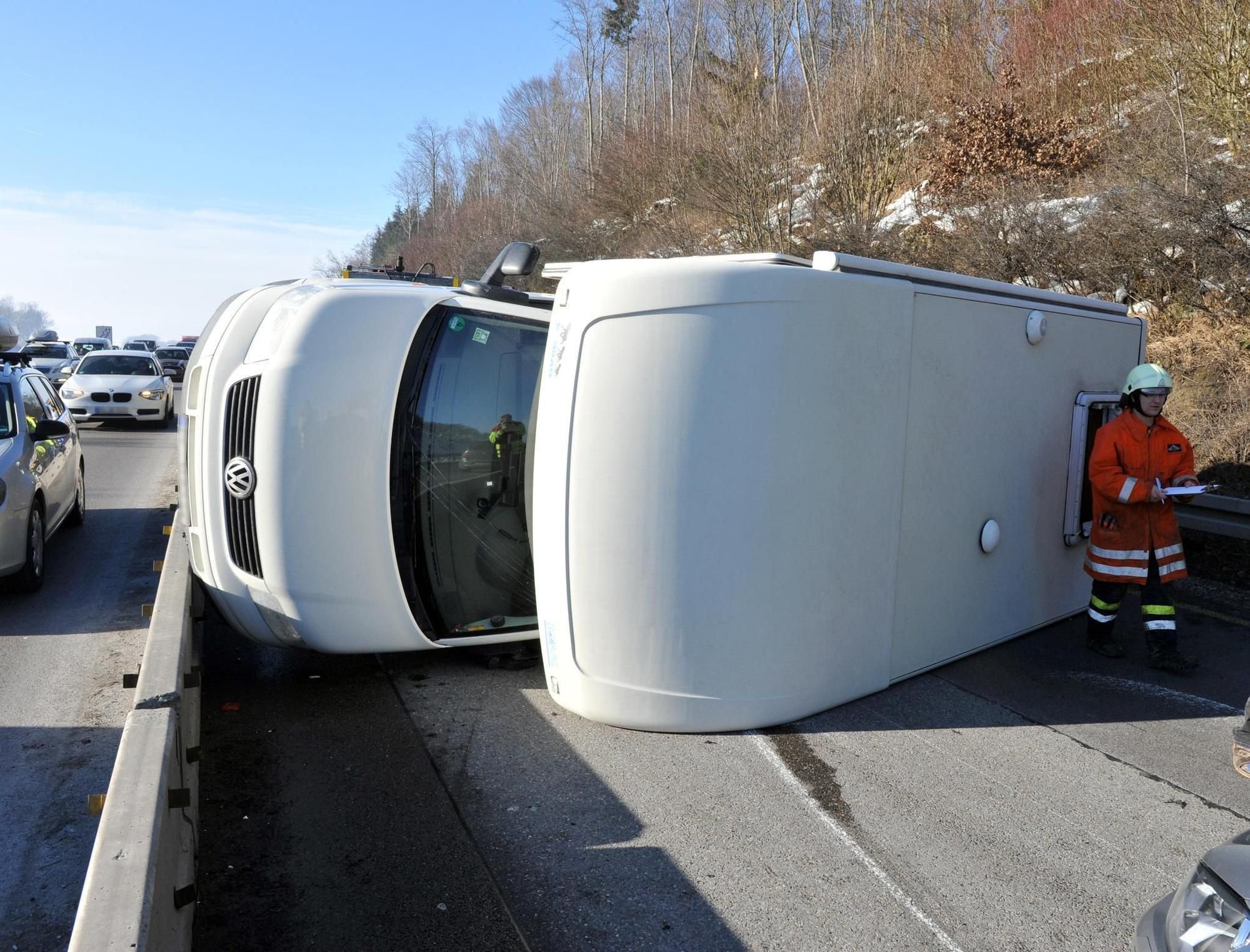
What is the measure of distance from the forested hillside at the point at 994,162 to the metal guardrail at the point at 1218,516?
1265mm

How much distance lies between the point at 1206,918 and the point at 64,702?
565 cm

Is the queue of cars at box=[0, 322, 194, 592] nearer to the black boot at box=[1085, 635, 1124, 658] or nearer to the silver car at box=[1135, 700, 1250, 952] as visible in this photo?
the black boot at box=[1085, 635, 1124, 658]

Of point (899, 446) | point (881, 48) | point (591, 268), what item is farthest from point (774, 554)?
point (881, 48)

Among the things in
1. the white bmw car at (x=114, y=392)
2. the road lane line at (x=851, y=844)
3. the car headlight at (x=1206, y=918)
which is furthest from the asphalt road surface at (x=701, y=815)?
the white bmw car at (x=114, y=392)

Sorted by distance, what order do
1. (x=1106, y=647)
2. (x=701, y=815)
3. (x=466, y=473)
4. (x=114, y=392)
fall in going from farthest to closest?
(x=114, y=392) < (x=1106, y=647) < (x=466, y=473) < (x=701, y=815)

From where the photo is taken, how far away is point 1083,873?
12.8 ft

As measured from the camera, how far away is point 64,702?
5832 millimetres

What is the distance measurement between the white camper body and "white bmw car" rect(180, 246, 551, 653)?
50 cm

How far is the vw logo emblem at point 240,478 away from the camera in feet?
17.7

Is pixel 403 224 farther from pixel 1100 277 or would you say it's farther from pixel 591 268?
pixel 591 268

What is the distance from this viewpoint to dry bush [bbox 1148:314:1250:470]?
31.3ft

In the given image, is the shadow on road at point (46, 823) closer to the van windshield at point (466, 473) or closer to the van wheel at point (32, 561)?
the van windshield at point (466, 473)

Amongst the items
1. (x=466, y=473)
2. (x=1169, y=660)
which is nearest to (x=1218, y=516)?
(x=1169, y=660)

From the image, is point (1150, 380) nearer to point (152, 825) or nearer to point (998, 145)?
point (152, 825)
